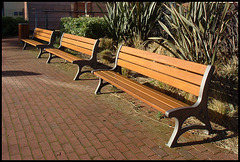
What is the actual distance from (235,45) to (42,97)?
4.25 m

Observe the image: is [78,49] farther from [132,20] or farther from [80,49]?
[132,20]

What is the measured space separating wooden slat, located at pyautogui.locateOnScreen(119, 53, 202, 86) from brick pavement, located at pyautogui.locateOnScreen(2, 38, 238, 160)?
78 cm

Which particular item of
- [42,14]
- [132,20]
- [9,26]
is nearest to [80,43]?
[132,20]

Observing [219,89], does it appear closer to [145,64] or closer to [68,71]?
[145,64]

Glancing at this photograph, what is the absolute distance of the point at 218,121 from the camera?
4.25 metres

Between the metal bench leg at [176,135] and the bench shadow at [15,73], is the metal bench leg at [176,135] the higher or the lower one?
the lower one

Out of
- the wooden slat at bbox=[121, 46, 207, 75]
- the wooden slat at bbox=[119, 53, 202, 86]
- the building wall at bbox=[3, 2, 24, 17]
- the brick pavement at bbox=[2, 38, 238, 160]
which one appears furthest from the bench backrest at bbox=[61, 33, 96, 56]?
the building wall at bbox=[3, 2, 24, 17]

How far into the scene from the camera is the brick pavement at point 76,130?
330 cm

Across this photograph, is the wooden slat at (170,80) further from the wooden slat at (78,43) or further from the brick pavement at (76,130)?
the wooden slat at (78,43)

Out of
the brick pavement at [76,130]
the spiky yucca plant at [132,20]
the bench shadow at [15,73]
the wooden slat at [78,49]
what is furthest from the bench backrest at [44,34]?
the brick pavement at [76,130]

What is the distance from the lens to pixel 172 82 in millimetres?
4129

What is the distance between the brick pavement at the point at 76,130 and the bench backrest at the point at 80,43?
1.13 metres

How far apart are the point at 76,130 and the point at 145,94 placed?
1.15 meters

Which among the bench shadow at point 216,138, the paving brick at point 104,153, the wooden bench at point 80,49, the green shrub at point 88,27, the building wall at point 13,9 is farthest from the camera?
the building wall at point 13,9
